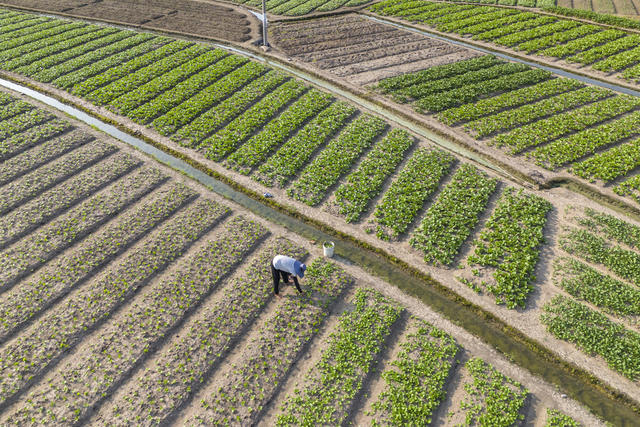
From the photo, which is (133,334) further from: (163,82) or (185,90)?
(163,82)

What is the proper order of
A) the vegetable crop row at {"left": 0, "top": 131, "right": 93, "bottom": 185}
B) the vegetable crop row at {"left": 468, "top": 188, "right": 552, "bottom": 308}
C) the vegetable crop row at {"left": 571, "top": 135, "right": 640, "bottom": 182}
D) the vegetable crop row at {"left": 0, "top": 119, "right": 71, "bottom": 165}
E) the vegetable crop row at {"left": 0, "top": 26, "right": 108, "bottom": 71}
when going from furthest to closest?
the vegetable crop row at {"left": 0, "top": 26, "right": 108, "bottom": 71}
the vegetable crop row at {"left": 0, "top": 119, "right": 71, "bottom": 165}
the vegetable crop row at {"left": 571, "top": 135, "right": 640, "bottom": 182}
the vegetable crop row at {"left": 0, "top": 131, "right": 93, "bottom": 185}
the vegetable crop row at {"left": 468, "top": 188, "right": 552, "bottom": 308}

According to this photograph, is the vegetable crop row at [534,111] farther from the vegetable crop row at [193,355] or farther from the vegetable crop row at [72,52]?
the vegetable crop row at [72,52]

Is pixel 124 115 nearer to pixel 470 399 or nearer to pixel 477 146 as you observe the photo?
pixel 477 146

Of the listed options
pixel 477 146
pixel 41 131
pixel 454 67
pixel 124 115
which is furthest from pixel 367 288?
pixel 454 67

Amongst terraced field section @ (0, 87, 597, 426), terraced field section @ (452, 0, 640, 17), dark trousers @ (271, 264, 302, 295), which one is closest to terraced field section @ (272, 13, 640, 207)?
terraced field section @ (0, 87, 597, 426)

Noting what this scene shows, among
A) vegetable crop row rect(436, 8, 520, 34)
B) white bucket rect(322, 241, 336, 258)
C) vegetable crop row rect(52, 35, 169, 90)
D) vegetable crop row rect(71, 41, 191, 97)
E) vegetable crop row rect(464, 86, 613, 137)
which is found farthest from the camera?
vegetable crop row rect(436, 8, 520, 34)

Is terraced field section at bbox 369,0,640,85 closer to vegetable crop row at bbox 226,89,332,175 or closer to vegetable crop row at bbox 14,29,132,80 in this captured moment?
vegetable crop row at bbox 226,89,332,175
